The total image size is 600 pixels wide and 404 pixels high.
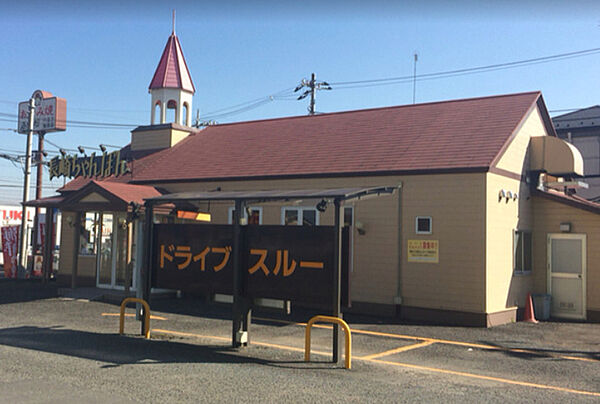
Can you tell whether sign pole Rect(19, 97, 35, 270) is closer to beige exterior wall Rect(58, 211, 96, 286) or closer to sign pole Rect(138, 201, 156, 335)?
beige exterior wall Rect(58, 211, 96, 286)

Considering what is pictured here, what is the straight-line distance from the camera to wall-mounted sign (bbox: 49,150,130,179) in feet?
66.4

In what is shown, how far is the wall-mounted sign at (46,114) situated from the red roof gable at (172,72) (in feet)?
17.6

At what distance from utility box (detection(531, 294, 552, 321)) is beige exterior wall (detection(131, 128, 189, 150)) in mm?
13643

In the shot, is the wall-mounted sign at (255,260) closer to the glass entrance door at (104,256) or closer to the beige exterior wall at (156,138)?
the glass entrance door at (104,256)

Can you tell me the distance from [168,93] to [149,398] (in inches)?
709

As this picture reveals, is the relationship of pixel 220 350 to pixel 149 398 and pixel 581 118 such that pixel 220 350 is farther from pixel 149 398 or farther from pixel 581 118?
pixel 581 118

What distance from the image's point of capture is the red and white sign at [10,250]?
23875mm

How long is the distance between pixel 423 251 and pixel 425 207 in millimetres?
1050

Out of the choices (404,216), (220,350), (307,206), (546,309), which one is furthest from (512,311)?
(220,350)

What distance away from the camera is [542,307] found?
48.7ft

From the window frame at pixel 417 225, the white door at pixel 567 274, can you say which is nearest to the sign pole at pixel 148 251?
the window frame at pixel 417 225

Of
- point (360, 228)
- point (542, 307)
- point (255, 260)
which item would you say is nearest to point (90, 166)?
point (360, 228)

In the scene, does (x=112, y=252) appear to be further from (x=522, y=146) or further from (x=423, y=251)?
(x=522, y=146)

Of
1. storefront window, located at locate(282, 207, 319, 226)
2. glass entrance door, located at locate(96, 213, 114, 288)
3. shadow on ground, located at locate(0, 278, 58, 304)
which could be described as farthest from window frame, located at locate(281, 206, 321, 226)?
shadow on ground, located at locate(0, 278, 58, 304)
